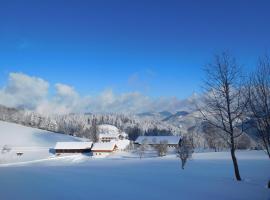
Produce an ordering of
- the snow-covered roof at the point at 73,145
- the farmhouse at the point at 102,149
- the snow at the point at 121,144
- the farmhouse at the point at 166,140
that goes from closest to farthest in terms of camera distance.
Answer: the farmhouse at the point at 102,149 → the snow-covered roof at the point at 73,145 → the snow at the point at 121,144 → the farmhouse at the point at 166,140

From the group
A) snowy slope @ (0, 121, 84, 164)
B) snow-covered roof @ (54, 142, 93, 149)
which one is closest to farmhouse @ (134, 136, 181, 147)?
snow-covered roof @ (54, 142, 93, 149)

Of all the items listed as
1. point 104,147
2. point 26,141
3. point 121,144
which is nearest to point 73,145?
point 104,147

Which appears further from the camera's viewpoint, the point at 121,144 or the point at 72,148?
the point at 121,144

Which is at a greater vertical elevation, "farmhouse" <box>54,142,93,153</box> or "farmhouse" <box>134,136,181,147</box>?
"farmhouse" <box>134,136,181,147</box>

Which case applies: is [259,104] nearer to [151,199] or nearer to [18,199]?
[151,199]

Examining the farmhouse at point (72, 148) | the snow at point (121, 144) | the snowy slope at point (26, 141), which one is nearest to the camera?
the snowy slope at point (26, 141)

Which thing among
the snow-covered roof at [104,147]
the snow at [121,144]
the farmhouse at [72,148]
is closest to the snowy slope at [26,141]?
the farmhouse at [72,148]

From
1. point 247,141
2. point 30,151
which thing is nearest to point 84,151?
point 30,151

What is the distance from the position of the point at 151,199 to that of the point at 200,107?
9.59m

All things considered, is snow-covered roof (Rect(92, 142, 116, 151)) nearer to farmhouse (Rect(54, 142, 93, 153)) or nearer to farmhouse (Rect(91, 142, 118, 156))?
farmhouse (Rect(91, 142, 118, 156))

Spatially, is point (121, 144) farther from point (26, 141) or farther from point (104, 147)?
point (26, 141)

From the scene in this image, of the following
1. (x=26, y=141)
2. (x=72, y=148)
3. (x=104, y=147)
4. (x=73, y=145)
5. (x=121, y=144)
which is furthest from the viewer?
(x=26, y=141)

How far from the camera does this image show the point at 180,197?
17.2m

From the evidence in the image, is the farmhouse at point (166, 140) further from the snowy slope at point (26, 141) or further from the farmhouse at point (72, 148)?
the snowy slope at point (26, 141)
